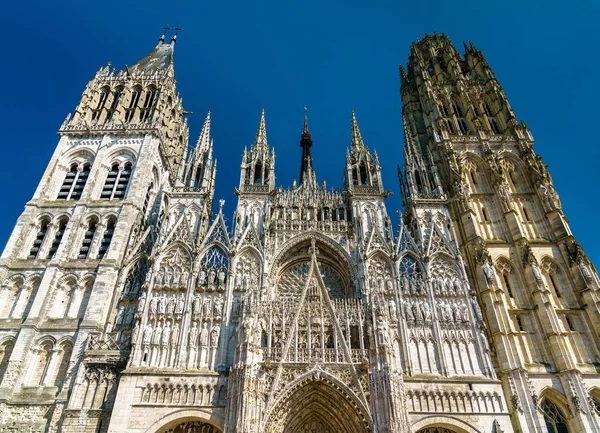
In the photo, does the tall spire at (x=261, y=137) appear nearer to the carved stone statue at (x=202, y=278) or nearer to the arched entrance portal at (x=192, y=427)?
the carved stone statue at (x=202, y=278)

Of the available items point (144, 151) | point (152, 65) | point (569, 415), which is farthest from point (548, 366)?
point (152, 65)

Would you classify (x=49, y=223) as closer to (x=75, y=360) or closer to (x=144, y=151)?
(x=144, y=151)

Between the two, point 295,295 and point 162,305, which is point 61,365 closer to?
point 162,305

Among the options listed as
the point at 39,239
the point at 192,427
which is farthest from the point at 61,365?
the point at 39,239

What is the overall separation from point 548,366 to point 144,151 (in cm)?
2633

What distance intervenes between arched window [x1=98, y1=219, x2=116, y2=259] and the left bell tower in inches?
2.4

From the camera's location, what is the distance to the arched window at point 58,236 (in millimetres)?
24984

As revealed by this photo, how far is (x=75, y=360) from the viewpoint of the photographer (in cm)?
2045

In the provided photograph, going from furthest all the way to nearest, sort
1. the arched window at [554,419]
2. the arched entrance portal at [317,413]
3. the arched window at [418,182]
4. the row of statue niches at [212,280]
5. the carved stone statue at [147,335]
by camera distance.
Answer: the arched window at [418,182] → the row of statue niches at [212,280] → the carved stone statue at [147,335] → the arched window at [554,419] → the arched entrance portal at [317,413]

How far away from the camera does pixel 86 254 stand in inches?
986

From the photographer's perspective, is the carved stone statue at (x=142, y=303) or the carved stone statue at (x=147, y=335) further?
the carved stone statue at (x=142, y=303)

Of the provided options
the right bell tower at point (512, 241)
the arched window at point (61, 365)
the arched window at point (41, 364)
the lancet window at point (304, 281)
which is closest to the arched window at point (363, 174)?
the right bell tower at point (512, 241)

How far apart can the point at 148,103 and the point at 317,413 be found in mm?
25291

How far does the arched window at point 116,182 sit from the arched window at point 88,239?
2.02 meters
